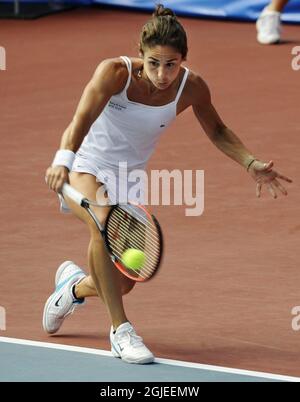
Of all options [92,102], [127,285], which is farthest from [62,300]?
[92,102]

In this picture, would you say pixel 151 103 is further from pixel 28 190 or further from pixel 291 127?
pixel 291 127

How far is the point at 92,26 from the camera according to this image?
14891mm

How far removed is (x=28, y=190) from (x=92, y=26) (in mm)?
5417

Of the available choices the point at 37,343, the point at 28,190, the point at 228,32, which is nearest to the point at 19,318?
the point at 37,343

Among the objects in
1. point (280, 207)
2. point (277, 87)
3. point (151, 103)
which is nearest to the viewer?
point (151, 103)

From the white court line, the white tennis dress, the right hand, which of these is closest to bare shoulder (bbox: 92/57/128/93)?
the white tennis dress

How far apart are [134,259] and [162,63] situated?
0.90 m

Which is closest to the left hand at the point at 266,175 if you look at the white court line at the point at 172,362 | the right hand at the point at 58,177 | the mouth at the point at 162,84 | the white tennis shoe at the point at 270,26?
the mouth at the point at 162,84

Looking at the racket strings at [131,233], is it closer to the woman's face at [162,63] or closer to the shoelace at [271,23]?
the woman's face at [162,63]

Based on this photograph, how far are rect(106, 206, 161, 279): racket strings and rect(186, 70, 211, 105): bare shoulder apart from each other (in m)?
0.74

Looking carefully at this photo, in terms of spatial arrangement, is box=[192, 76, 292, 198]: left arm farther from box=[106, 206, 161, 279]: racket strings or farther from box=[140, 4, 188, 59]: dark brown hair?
box=[106, 206, 161, 279]: racket strings

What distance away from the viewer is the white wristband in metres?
6.43

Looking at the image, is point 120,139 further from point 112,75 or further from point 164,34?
point 164,34

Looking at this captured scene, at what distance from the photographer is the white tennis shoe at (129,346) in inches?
261
